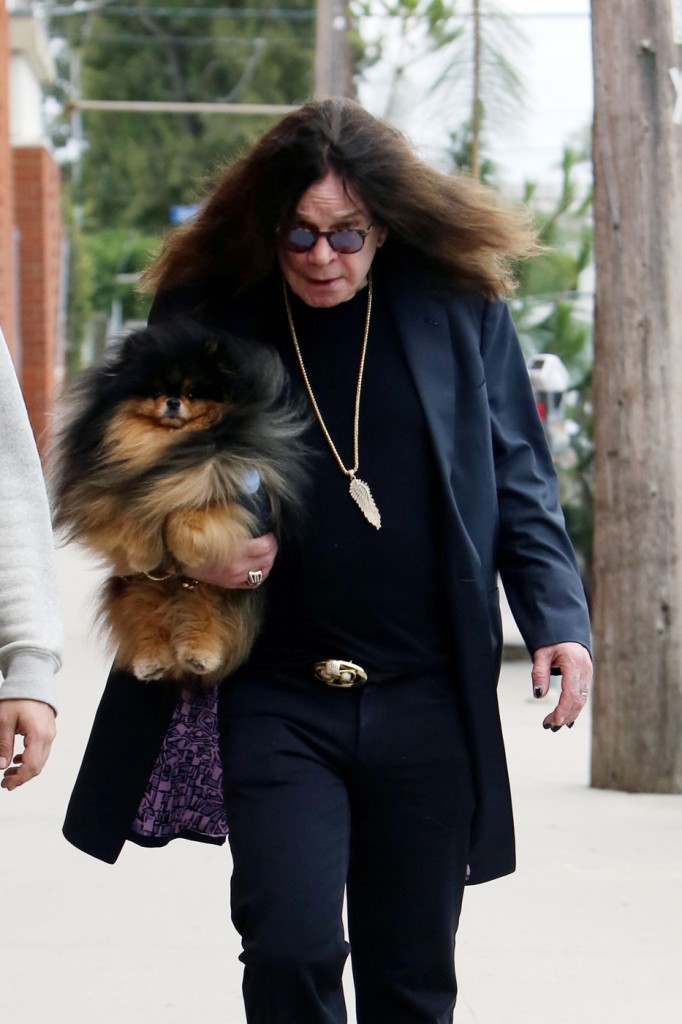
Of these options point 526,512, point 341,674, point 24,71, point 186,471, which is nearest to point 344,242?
point 186,471

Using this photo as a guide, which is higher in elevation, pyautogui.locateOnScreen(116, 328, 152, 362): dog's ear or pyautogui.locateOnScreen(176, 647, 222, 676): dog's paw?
pyautogui.locateOnScreen(116, 328, 152, 362): dog's ear

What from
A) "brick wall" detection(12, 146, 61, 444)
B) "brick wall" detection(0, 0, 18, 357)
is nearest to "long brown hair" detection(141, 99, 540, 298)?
"brick wall" detection(0, 0, 18, 357)

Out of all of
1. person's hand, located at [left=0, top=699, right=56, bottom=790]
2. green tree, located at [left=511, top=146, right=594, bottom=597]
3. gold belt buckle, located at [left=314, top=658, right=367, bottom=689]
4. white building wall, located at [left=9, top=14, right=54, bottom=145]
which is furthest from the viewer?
white building wall, located at [left=9, top=14, right=54, bottom=145]

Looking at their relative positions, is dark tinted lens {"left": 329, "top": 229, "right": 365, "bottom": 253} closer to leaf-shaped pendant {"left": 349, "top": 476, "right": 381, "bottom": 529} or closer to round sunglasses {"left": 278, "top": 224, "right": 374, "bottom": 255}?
round sunglasses {"left": 278, "top": 224, "right": 374, "bottom": 255}

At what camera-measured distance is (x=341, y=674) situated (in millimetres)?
2797

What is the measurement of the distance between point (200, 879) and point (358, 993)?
230cm

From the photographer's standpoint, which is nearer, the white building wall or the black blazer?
the black blazer

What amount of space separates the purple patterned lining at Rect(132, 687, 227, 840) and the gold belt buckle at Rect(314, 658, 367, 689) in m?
0.27

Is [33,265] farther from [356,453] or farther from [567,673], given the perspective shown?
[567,673]

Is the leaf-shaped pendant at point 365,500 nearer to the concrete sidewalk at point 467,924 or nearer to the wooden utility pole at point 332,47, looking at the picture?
the concrete sidewalk at point 467,924

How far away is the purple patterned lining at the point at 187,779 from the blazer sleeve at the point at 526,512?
599mm

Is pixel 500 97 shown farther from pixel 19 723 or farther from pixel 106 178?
pixel 106 178

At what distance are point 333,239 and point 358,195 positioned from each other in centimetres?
10

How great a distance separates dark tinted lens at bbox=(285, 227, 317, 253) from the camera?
287cm
